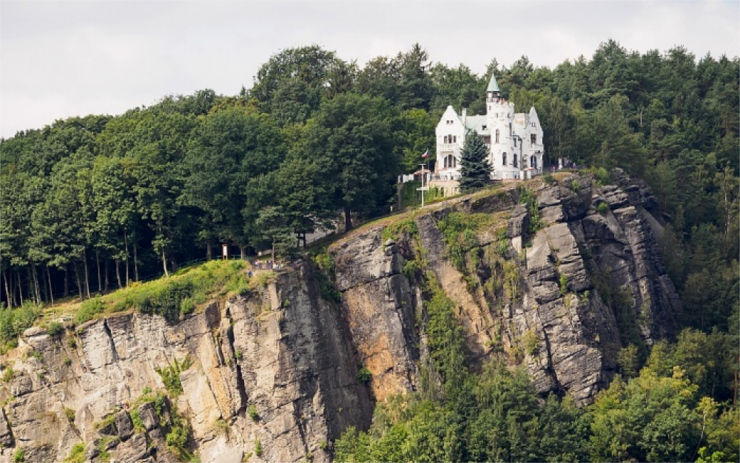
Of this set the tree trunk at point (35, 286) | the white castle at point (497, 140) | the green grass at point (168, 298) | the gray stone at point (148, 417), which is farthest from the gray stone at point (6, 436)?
the white castle at point (497, 140)

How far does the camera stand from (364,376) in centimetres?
8438

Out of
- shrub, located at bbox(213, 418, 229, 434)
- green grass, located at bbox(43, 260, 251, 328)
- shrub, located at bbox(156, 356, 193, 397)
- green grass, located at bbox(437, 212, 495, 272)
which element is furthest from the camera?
green grass, located at bbox(437, 212, 495, 272)

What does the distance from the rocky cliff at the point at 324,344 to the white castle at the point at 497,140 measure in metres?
5.59

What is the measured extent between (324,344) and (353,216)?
1226cm

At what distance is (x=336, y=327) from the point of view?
84.3 metres

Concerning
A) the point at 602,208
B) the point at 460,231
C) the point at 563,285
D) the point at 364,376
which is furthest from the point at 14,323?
the point at 602,208

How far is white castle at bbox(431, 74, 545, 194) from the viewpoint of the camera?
94.7 meters

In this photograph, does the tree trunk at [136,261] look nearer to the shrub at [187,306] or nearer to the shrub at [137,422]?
the shrub at [187,306]

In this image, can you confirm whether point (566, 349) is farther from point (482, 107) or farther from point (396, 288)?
point (482, 107)

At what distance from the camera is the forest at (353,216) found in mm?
80062

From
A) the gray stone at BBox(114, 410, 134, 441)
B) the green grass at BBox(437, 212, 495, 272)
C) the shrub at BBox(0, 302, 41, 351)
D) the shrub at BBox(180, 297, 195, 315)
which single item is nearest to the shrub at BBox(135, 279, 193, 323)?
the shrub at BBox(180, 297, 195, 315)

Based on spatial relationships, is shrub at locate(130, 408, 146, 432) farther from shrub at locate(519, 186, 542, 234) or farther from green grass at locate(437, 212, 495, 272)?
shrub at locate(519, 186, 542, 234)

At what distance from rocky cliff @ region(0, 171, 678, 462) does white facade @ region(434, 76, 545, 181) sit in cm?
572

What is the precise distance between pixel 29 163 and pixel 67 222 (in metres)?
10.2
